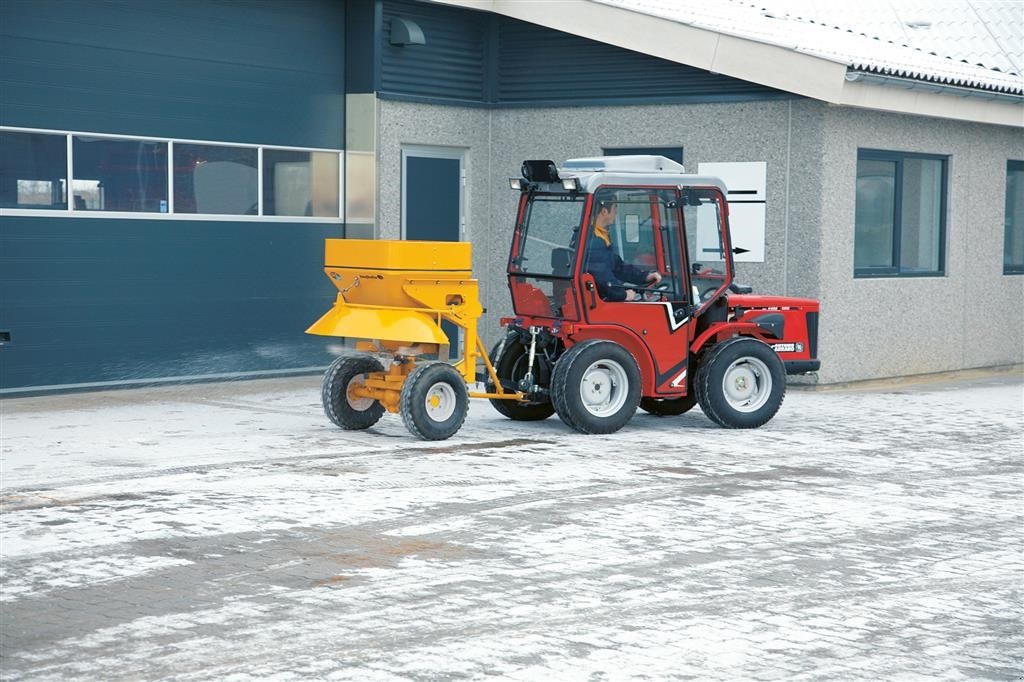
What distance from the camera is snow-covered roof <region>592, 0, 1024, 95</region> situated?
55.8 feet

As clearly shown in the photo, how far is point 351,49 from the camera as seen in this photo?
18.0 meters

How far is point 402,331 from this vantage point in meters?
12.3

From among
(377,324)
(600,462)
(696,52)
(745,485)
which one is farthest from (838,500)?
(696,52)

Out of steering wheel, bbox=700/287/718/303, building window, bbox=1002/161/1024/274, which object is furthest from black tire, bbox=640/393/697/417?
building window, bbox=1002/161/1024/274

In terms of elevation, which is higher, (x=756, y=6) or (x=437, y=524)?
(x=756, y=6)

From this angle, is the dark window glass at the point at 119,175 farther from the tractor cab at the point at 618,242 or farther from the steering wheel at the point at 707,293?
the steering wheel at the point at 707,293

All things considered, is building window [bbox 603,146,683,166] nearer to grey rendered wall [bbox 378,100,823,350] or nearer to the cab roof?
grey rendered wall [bbox 378,100,823,350]

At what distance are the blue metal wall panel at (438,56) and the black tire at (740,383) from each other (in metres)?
6.27

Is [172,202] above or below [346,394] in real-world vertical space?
above

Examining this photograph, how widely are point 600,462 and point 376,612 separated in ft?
15.7

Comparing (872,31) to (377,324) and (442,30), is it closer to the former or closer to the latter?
(442,30)

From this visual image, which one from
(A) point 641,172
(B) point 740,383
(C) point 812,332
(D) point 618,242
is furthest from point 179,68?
(C) point 812,332

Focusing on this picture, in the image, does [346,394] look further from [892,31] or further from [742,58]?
[892,31]

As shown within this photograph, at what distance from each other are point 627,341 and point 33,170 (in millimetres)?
5967
